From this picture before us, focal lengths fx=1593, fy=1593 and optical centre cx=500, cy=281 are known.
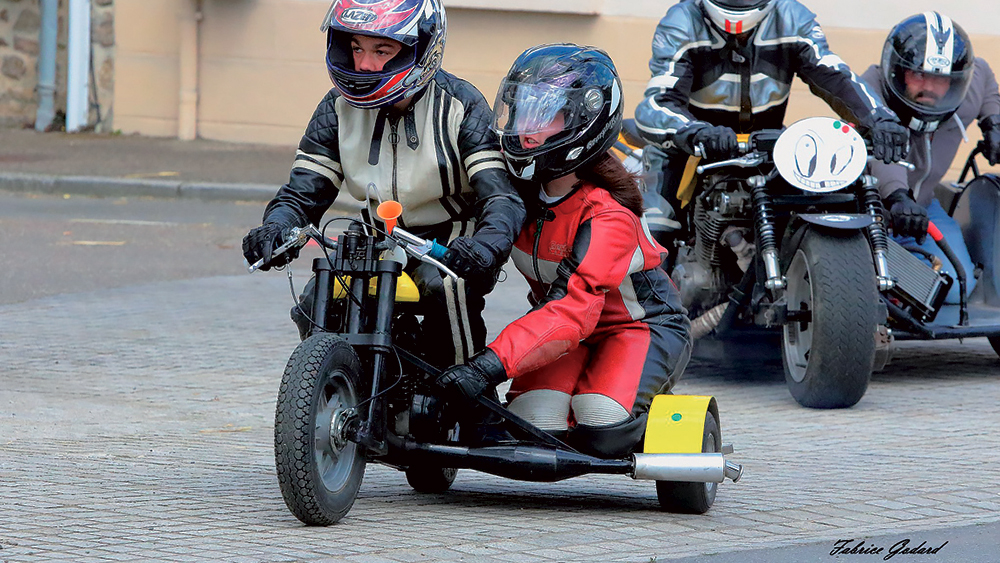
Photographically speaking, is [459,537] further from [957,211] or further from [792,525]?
[957,211]

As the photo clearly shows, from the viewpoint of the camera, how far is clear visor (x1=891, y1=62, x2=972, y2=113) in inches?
296

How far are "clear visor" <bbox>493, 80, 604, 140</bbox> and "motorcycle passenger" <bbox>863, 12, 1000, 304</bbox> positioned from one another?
3017 mm

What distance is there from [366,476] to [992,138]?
396 centimetres

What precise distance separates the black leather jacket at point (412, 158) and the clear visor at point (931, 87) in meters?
3.34

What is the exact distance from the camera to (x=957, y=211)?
8.18 m

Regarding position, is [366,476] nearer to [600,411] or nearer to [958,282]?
[600,411]

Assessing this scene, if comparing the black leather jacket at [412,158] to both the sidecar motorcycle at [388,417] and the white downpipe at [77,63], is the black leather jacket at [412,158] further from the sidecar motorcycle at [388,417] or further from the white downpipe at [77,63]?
the white downpipe at [77,63]

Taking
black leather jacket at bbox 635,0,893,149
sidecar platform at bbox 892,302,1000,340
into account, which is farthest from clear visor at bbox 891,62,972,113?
sidecar platform at bbox 892,302,1000,340

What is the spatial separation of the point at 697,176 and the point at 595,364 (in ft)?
9.06

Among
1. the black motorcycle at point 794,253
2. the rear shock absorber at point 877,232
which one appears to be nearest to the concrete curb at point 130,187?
the black motorcycle at point 794,253

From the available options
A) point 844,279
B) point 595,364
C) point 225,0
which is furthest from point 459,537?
point 225,0

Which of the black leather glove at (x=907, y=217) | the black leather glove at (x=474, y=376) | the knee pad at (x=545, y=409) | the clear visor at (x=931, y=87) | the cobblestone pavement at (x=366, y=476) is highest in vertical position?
the clear visor at (x=931, y=87)

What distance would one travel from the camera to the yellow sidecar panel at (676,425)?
15.5 ft

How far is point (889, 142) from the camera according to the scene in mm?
6895
